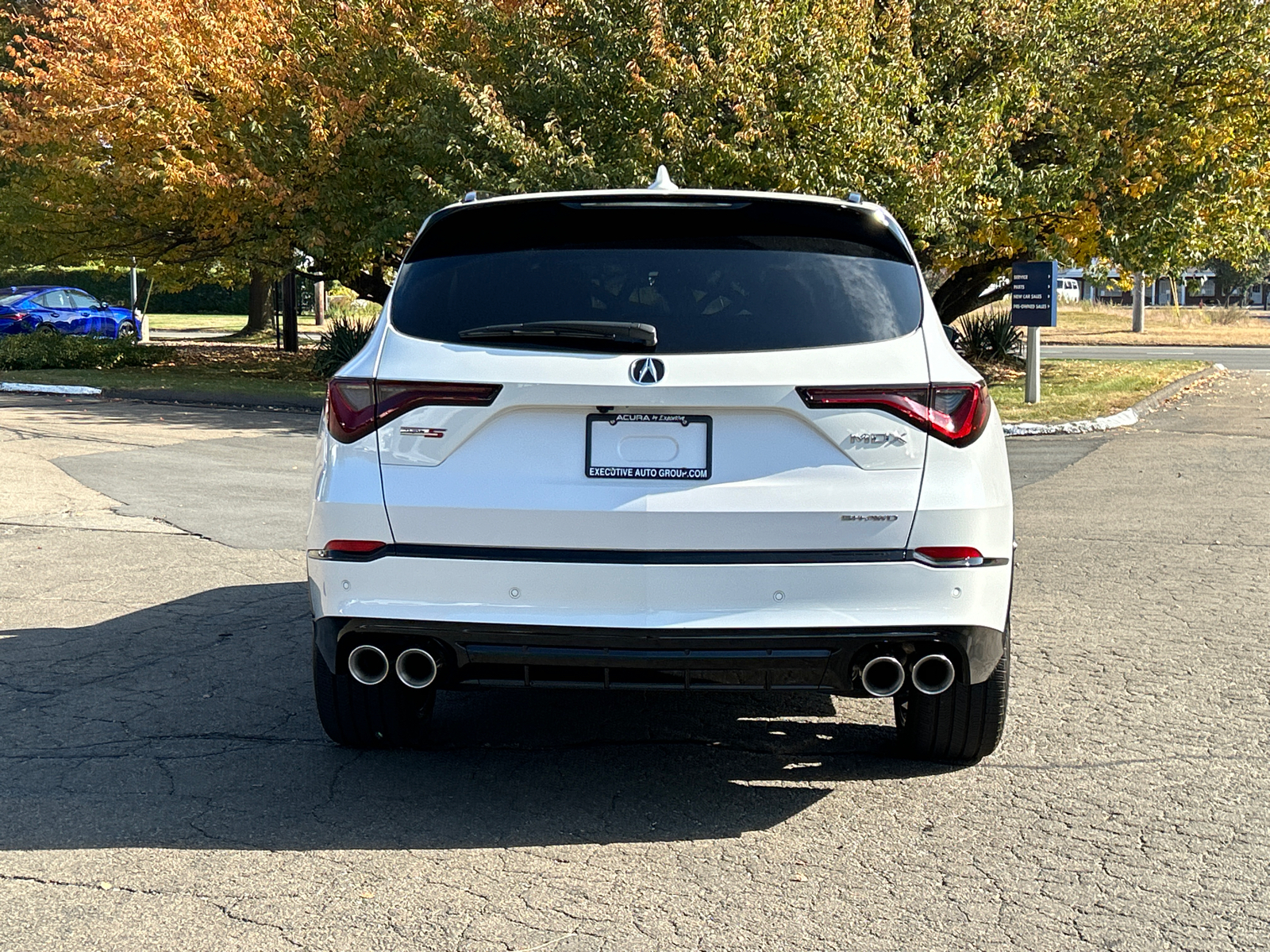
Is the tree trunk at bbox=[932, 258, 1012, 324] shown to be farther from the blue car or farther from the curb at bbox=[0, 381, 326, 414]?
the blue car

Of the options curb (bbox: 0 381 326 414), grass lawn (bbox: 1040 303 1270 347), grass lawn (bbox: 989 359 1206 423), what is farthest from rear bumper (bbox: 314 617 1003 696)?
grass lawn (bbox: 1040 303 1270 347)

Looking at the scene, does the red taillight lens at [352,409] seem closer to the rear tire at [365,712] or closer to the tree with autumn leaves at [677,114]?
the rear tire at [365,712]

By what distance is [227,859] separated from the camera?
13.1 feet

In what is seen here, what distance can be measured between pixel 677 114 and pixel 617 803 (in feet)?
47.6

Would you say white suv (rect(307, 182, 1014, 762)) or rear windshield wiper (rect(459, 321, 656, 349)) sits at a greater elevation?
rear windshield wiper (rect(459, 321, 656, 349))

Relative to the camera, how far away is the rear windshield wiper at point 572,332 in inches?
162

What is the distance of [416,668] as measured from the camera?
4270mm

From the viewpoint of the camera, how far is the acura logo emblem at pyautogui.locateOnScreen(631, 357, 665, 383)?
4.03 metres

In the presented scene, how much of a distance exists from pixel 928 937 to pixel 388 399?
6.93 ft

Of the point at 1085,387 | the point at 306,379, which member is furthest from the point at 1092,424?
the point at 306,379

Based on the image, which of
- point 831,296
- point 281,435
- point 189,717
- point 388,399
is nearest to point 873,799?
point 831,296

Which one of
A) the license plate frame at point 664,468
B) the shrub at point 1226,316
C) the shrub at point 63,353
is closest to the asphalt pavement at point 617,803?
the license plate frame at point 664,468

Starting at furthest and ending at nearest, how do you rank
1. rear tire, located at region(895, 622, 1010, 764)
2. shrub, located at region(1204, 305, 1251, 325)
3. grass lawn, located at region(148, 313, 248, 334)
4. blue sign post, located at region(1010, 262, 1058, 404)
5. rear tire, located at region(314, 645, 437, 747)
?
shrub, located at region(1204, 305, 1251, 325) < grass lawn, located at region(148, 313, 248, 334) < blue sign post, located at region(1010, 262, 1058, 404) < rear tire, located at region(314, 645, 437, 747) < rear tire, located at region(895, 622, 1010, 764)

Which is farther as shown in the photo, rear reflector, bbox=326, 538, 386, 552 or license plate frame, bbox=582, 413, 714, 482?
rear reflector, bbox=326, 538, 386, 552
